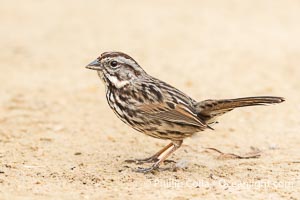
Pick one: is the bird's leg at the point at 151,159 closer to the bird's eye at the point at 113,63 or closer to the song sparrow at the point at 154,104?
the song sparrow at the point at 154,104

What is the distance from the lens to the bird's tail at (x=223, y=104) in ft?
26.0

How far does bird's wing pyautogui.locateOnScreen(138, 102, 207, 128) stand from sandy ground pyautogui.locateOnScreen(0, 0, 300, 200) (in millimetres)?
525

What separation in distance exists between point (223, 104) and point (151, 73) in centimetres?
427

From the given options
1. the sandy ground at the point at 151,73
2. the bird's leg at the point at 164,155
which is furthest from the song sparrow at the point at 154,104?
the sandy ground at the point at 151,73

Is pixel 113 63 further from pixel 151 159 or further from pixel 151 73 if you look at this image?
pixel 151 73

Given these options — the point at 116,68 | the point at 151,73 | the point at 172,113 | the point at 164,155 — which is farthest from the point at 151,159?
the point at 151,73

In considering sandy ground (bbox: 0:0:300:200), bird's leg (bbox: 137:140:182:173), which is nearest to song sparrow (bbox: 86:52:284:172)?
bird's leg (bbox: 137:140:182:173)

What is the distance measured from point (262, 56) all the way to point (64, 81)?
3.38m

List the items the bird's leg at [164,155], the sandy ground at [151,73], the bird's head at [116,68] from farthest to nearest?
the bird's head at [116,68], the bird's leg at [164,155], the sandy ground at [151,73]

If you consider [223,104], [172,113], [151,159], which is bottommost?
[151,159]

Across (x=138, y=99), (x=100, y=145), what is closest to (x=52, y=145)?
(x=100, y=145)

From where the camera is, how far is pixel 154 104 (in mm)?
8258

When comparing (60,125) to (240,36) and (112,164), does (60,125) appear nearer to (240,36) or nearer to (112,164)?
(112,164)

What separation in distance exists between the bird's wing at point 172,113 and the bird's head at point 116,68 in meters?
0.48
